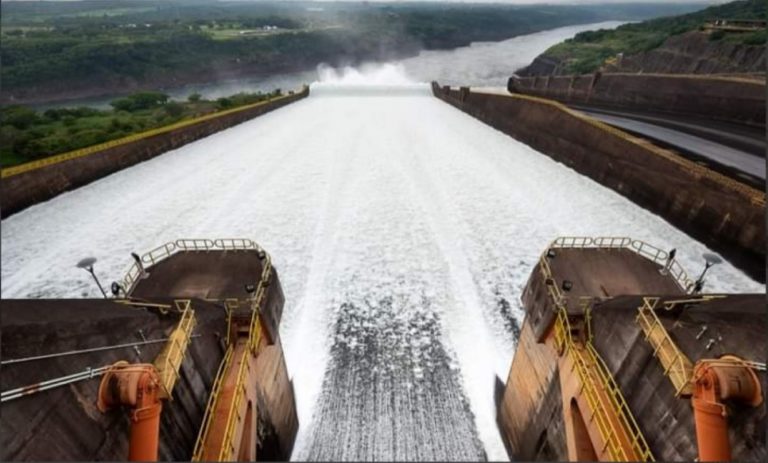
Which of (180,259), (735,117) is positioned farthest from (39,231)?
(735,117)

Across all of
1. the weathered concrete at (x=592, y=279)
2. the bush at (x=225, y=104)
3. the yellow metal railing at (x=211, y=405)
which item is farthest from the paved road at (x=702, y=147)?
the bush at (x=225, y=104)

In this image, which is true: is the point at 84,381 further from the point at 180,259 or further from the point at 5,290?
the point at 5,290

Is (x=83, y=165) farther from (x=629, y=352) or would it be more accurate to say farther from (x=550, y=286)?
(x=629, y=352)

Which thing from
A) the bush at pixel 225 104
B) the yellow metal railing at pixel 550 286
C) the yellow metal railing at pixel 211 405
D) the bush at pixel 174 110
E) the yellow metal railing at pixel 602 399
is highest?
the yellow metal railing at pixel 550 286

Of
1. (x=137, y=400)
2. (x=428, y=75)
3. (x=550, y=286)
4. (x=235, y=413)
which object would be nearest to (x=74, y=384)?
(x=137, y=400)

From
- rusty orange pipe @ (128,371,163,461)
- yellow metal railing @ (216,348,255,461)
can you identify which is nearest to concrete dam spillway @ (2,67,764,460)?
yellow metal railing @ (216,348,255,461)

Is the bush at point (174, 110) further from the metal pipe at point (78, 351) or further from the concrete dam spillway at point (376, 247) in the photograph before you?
the metal pipe at point (78, 351)
